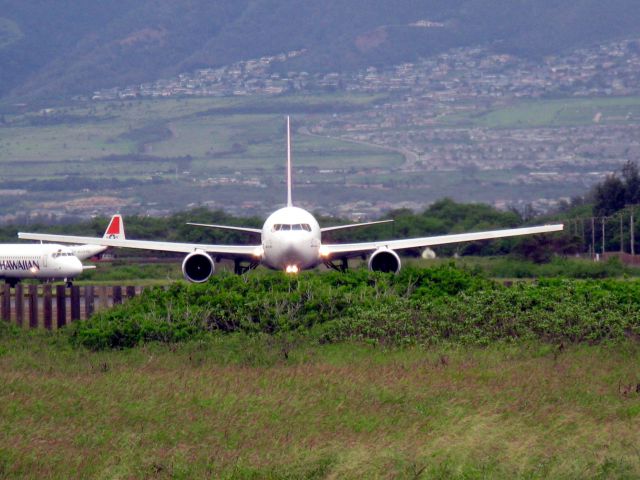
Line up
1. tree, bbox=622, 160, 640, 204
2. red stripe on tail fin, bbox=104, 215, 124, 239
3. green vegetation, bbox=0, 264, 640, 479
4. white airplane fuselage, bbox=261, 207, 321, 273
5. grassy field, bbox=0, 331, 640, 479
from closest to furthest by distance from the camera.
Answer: grassy field, bbox=0, 331, 640, 479 < green vegetation, bbox=0, 264, 640, 479 < white airplane fuselage, bbox=261, 207, 321, 273 < red stripe on tail fin, bbox=104, 215, 124, 239 < tree, bbox=622, 160, 640, 204

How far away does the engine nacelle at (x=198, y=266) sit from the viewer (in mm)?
31938

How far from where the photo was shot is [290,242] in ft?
106

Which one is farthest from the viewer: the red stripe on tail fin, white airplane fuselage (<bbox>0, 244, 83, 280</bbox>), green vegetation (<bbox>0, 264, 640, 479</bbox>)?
the red stripe on tail fin

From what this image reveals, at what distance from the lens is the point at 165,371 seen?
1703 centimetres

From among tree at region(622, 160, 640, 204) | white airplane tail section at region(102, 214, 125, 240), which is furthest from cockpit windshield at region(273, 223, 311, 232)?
tree at region(622, 160, 640, 204)

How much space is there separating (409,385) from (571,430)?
277 cm

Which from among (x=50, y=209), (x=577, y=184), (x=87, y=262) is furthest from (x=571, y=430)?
(x=577, y=184)

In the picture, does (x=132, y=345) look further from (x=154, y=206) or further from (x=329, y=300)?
(x=154, y=206)

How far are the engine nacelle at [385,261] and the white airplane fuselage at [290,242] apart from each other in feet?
5.94

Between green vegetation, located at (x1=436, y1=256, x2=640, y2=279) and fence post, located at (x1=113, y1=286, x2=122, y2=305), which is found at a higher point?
fence post, located at (x1=113, y1=286, x2=122, y2=305)

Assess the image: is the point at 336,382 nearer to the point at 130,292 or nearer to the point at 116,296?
the point at 130,292

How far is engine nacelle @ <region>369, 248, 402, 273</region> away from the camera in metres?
32.2

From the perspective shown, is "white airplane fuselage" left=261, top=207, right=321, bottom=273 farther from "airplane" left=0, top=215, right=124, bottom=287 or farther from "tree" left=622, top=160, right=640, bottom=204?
"tree" left=622, top=160, right=640, bottom=204

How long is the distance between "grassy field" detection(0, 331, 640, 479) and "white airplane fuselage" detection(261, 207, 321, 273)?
43.0 feet
